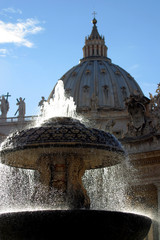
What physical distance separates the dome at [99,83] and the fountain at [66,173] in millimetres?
69725

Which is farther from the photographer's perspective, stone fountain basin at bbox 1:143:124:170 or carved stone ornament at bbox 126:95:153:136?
carved stone ornament at bbox 126:95:153:136

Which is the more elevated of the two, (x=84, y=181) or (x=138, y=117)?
(x=138, y=117)

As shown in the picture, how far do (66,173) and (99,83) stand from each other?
263ft

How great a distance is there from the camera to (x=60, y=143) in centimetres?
903

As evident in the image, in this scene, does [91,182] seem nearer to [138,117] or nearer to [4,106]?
[138,117]

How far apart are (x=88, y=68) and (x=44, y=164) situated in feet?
281

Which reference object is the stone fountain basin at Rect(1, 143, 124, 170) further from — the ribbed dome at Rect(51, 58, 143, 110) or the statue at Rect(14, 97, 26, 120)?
the ribbed dome at Rect(51, 58, 143, 110)

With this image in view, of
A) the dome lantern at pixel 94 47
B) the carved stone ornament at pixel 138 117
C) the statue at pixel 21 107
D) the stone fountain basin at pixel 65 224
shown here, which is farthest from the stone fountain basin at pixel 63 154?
the dome lantern at pixel 94 47

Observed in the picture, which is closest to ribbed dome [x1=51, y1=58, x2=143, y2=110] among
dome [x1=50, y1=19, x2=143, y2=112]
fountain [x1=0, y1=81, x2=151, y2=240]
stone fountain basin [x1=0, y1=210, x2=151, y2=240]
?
dome [x1=50, y1=19, x2=143, y2=112]

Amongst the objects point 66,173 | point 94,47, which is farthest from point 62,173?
point 94,47

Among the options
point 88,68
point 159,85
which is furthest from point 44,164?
point 88,68

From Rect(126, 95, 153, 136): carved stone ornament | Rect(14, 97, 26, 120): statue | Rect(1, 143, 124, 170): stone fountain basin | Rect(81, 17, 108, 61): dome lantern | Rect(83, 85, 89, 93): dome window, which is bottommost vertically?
Rect(1, 143, 124, 170): stone fountain basin

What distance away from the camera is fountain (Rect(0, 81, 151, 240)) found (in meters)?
7.84

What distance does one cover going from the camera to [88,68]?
9469cm
